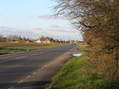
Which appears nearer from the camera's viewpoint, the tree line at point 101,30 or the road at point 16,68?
the tree line at point 101,30

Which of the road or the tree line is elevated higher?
the tree line

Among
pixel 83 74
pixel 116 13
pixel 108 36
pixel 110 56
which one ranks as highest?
pixel 116 13

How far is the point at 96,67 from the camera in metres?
15.8

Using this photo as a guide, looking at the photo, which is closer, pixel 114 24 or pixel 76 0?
pixel 114 24

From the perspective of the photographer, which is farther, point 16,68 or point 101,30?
point 16,68

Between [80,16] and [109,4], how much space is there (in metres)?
1.86

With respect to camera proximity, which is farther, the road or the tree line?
the road

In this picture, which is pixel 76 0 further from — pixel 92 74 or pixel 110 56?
pixel 92 74

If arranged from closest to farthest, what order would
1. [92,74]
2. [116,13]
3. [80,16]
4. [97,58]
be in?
[116,13] < [80,16] < [97,58] < [92,74]

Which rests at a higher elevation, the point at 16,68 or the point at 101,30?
the point at 101,30

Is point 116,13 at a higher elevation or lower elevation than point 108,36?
higher

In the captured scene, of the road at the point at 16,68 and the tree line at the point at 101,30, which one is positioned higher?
the tree line at the point at 101,30

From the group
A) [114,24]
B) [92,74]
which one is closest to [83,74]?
[92,74]

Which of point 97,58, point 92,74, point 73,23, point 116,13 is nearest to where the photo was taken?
point 116,13
